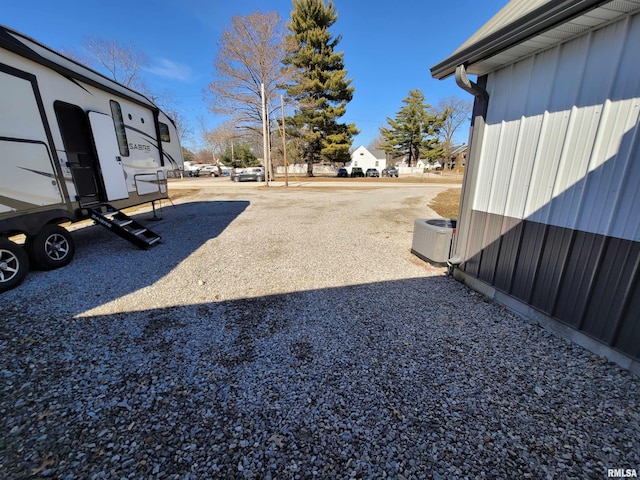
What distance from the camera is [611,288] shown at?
232cm

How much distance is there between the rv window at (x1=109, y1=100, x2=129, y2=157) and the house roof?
254 inches

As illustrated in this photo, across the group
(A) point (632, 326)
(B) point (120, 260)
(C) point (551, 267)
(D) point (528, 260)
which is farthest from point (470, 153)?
(B) point (120, 260)

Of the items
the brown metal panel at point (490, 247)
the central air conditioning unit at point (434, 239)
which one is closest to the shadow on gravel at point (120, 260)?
the central air conditioning unit at point (434, 239)

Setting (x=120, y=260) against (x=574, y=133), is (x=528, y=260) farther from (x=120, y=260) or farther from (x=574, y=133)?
(x=120, y=260)

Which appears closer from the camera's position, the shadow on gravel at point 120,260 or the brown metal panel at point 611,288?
the brown metal panel at point 611,288

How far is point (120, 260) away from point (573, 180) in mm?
6482

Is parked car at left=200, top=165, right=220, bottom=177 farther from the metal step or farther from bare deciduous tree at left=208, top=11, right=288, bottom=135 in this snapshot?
the metal step

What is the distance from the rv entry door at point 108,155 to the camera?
207 inches

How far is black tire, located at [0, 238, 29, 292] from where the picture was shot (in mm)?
3594

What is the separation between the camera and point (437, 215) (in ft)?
Result: 29.9

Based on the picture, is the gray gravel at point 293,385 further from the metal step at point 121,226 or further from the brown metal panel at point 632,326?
the metal step at point 121,226

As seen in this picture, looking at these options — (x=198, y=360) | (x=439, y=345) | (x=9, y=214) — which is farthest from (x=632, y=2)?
(x=9, y=214)

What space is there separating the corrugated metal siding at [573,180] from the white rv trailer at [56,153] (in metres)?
6.16

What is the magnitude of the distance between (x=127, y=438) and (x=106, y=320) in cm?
179
